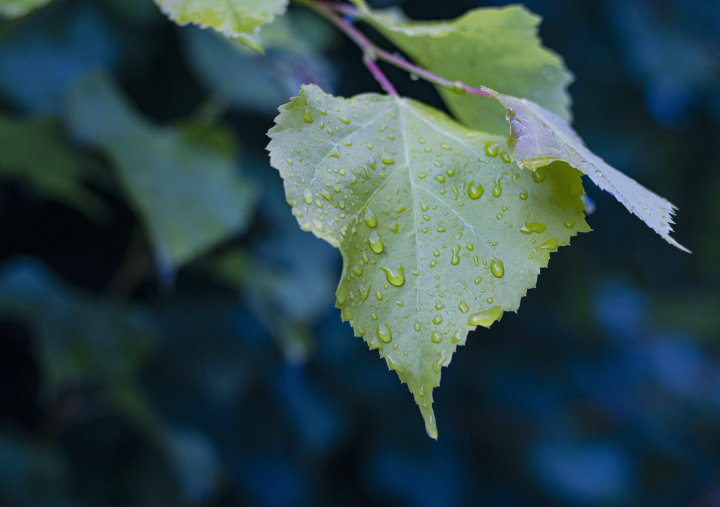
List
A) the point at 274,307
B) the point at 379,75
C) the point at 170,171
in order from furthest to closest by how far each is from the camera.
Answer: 1. the point at 274,307
2. the point at 170,171
3. the point at 379,75

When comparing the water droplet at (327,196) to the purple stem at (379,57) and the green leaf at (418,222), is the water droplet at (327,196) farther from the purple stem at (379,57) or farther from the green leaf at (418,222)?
the purple stem at (379,57)

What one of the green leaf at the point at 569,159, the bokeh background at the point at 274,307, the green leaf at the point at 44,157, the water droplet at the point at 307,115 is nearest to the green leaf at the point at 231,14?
the water droplet at the point at 307,115

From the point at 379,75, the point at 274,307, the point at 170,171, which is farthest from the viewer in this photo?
the point at 274,307

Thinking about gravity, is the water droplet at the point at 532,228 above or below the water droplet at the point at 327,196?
above

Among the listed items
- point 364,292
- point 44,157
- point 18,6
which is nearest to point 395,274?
point 364,292

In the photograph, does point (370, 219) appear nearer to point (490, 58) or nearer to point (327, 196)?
point (327, 196)

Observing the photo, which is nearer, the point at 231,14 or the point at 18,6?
the point at 231,14

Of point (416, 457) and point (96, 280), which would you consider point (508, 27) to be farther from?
point (416, 457)

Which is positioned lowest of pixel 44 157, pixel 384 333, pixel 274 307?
pixel 274 307
